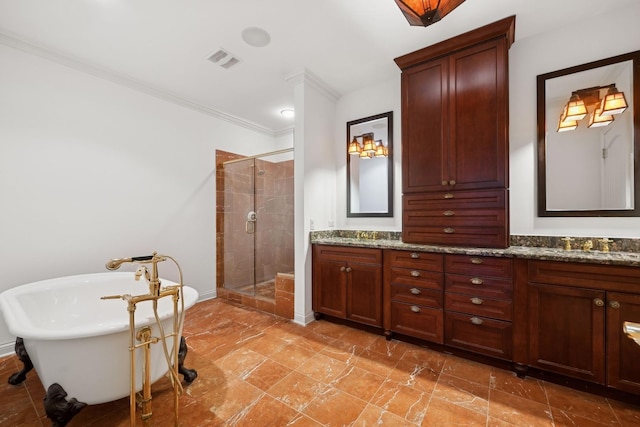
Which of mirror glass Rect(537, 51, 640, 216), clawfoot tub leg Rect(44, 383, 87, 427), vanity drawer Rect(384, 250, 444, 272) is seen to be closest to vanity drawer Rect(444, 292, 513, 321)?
vanity drawer Rect(384, 250, 444, 272)

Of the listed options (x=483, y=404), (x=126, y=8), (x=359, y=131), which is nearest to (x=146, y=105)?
(x=126, y=8)

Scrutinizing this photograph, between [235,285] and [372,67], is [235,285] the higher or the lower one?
the lower one

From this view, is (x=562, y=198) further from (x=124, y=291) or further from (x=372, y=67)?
(x=124, y=291)

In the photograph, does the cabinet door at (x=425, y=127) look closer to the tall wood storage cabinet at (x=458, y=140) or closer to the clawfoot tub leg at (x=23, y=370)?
the tall wood storage cabinet at (x=458, y=140)

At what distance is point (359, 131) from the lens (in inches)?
122

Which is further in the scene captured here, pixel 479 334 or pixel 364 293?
pixel 364 293

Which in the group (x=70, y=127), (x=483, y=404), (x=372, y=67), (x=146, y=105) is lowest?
(x=483, y=404)

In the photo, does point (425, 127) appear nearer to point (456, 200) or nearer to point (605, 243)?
point (456, 200)

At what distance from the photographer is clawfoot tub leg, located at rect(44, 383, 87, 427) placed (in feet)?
4.23

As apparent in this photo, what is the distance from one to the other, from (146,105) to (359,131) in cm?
250

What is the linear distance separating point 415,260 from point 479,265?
0.47 metres

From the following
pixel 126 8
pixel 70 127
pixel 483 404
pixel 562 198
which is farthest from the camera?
pixel 70 127

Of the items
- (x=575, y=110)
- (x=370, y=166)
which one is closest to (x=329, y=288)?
(x=370, y=166)

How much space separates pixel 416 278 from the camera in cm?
221
